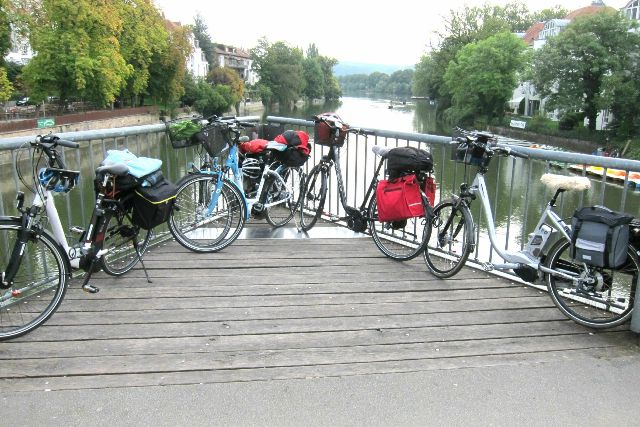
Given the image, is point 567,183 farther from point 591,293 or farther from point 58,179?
point 58,179

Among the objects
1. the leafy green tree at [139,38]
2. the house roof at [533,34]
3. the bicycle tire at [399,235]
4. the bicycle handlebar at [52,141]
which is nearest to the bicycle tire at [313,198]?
the bicycle tire at [399,235]

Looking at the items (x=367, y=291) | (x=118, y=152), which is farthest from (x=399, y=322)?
(x=118, y=152)

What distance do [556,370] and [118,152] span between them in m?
3.01

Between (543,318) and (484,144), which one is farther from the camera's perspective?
(484,144)

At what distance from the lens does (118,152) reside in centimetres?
373

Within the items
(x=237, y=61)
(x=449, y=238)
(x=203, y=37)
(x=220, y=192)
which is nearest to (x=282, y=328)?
(x=449, y=238)

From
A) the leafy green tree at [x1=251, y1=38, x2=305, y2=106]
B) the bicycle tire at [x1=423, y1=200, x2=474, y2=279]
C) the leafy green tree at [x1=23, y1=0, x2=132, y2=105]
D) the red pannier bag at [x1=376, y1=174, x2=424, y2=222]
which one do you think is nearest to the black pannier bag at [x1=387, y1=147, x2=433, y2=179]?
the red pannier bag at [x1=376, y1=174, x2=424, y2=222]

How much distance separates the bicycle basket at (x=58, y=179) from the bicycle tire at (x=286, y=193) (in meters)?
2.42

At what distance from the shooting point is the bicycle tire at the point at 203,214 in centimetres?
470

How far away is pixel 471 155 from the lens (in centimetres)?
420

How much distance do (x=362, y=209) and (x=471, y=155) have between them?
4.04ft

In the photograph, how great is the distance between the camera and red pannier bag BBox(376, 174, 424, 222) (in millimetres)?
4430

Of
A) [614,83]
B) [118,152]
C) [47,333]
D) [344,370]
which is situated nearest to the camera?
[344,370]

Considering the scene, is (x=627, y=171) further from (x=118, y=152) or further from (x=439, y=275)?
(x=118, y=152)
